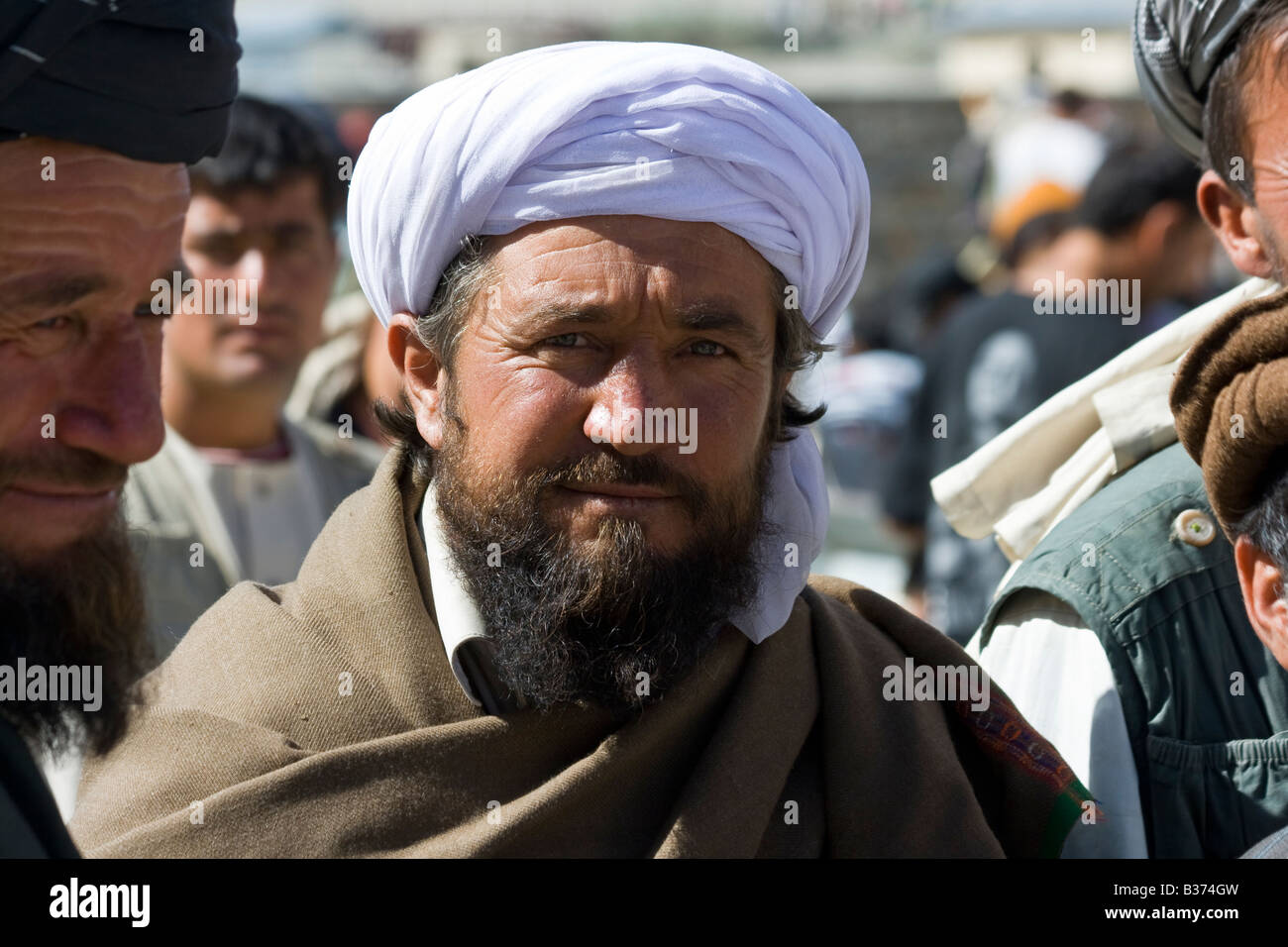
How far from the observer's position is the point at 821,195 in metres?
2.85

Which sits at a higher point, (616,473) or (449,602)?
(616,473)

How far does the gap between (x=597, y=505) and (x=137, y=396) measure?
72cm

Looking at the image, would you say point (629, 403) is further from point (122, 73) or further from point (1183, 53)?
point (1183, 53)

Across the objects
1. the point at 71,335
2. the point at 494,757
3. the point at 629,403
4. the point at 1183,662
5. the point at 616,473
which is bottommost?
the point at 494,757

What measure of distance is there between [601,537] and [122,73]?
993mm

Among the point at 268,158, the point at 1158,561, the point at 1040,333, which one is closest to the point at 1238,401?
the point at 1158,561

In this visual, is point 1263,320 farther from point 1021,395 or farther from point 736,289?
point 1021,395

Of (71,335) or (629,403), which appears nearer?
(71,335)

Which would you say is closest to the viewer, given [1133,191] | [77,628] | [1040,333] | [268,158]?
[77,628]

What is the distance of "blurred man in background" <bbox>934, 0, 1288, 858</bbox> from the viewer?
107 inches

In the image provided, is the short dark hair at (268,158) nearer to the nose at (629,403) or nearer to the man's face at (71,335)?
the man's face at (71,335)

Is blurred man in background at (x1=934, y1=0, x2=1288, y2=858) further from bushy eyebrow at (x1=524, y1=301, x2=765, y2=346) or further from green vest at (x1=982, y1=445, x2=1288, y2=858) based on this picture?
bushy eyebrow at (x1=524, y1=301, x2=765, y2=346)

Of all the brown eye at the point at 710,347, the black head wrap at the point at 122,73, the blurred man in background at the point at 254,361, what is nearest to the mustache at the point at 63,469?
the black head wrap at the point at 122,73

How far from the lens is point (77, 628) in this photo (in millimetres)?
2414
